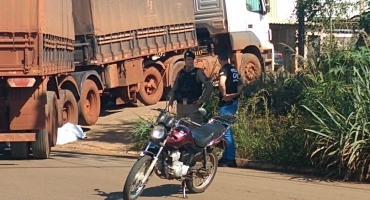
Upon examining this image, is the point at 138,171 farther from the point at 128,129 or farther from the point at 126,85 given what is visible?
the point at 126,85

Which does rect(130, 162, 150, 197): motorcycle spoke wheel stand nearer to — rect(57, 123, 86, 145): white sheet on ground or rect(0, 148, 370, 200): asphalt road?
rect(0, 148, 370, 200): asphalt road

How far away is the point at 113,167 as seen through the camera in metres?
11.3

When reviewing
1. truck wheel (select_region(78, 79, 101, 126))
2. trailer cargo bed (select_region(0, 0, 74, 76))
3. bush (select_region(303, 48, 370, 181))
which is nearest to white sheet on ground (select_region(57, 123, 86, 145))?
truck wheel (select_region(78, 79, 101, 126))

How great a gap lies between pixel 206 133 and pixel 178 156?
67 cm

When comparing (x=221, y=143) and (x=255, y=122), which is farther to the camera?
(x=255, y=122)

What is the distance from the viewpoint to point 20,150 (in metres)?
12.6

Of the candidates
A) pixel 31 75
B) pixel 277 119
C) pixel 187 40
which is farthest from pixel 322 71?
pixel 187 40

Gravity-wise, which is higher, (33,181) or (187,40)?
(187,40)

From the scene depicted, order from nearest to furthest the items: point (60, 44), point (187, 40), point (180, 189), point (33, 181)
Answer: point (180, 189)
point (33, 181)
point (60, 44)
point (187, 40)

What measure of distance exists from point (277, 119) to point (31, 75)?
4.08 meters

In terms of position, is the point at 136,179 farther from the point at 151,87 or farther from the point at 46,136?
the point at 151,87

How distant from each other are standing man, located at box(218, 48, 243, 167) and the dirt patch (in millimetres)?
3180

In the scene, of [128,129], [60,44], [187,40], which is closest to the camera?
[60,44]

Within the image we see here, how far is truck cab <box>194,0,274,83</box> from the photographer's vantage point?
72.5 feet
